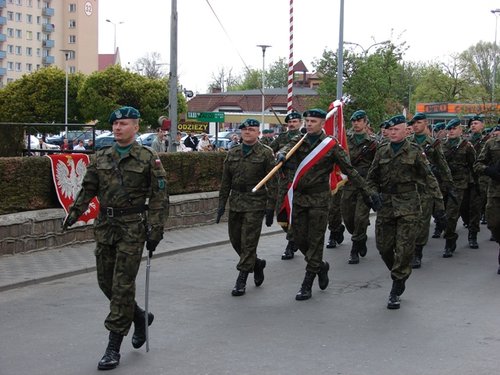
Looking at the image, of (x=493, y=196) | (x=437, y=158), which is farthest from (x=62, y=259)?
(x=493, y=196)

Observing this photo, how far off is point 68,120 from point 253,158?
5564cm

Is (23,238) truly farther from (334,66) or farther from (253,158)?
(334,66)

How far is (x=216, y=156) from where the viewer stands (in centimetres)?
1568

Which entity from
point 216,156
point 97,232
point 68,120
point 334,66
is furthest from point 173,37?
point 68,120

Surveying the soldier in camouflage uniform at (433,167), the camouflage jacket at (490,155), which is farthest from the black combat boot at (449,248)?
the camouflage jacket at (490,155)

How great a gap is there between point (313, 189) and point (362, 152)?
11.4ft

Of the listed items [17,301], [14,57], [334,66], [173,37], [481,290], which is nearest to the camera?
[17,301]

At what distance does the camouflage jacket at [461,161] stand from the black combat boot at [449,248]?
3.25 ft

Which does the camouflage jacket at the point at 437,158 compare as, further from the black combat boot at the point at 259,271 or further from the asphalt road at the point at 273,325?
the black combat boot at the point at 259,271

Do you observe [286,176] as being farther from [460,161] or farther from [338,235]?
[460,161]

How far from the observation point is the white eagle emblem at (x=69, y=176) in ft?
39.0

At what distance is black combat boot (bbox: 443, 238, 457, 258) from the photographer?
11.8 meters

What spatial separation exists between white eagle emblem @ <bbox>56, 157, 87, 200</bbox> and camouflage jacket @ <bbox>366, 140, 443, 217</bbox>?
5.21m

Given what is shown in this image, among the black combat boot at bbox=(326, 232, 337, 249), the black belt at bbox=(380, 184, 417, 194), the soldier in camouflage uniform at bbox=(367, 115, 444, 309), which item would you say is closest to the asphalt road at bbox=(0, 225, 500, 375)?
the soldier in camouflage uniform at bbox=(367, 115, 444, 309)
